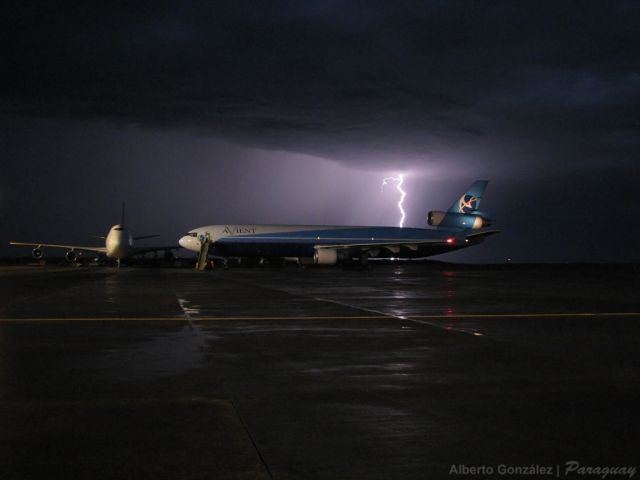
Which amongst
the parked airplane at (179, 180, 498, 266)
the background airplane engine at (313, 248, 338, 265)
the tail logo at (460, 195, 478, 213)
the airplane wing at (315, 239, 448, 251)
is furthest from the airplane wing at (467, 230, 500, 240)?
the background airplane engine at (313, 248, 338, 265)

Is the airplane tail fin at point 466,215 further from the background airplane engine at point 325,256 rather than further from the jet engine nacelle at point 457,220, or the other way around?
the background airplane engine at point 325,256

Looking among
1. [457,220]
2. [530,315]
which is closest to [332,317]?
[530,315]

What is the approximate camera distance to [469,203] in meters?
69.7

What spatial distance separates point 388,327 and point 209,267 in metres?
43.8

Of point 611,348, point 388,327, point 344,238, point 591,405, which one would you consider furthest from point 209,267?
point 591,405

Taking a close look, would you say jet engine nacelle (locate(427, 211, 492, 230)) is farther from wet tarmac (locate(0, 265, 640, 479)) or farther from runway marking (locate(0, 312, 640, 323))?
wet tarmac (locate(0, 265, 640, 479))

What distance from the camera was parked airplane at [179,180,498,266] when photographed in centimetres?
6000

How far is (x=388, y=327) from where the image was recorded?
559 inches

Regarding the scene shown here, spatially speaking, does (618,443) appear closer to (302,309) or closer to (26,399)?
(26,399)

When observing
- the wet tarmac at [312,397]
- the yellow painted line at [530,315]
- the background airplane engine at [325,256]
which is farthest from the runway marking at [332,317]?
the background airplane engine at [325,256]

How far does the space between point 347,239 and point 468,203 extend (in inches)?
549

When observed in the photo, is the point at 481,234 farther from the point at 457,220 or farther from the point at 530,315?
the point at 530,315

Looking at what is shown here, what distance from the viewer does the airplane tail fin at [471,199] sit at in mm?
69375

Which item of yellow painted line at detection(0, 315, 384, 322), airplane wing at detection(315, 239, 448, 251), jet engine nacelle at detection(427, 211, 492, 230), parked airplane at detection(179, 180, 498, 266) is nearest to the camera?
yellow painted line at detection(0, 315, 384, 322)
